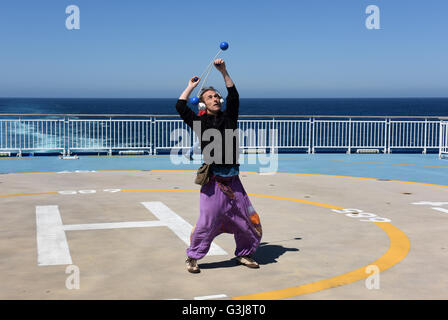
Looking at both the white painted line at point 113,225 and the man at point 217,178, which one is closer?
the man at point 217,178

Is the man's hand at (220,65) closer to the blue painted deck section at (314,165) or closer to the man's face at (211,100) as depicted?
the man's face at (211,100)

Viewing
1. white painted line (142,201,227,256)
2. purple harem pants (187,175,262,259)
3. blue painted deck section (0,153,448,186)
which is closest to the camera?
purple harem pants (187,175,262,259)

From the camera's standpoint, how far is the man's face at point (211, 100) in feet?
18.8

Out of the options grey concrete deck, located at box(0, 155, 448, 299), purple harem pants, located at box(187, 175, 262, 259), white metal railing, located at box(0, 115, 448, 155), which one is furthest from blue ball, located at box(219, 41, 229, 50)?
white metal railing, located at box(0, 115, 448, 155)

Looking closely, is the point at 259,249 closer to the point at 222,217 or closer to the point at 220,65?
the point at 222,217

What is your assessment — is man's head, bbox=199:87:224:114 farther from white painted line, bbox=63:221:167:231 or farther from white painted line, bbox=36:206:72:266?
white painted line, bbox=63:221:167:231

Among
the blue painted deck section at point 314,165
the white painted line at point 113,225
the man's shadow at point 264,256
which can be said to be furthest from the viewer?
the blue painted deck section at point 314,165

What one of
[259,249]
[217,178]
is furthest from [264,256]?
[217,178]

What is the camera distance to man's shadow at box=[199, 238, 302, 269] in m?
6.00

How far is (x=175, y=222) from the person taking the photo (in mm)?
8250

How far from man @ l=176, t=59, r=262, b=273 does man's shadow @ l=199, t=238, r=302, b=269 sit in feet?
0.98

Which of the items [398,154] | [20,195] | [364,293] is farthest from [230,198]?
[398,154]

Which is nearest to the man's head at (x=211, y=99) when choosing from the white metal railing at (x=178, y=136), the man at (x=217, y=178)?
the man at (x=217, y=178)

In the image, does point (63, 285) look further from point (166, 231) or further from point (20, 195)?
point (20, 195)
